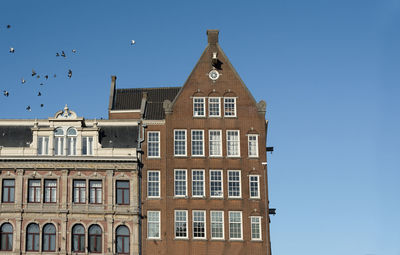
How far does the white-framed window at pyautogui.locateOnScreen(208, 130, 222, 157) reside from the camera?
267 feet

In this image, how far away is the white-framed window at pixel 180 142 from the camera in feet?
267

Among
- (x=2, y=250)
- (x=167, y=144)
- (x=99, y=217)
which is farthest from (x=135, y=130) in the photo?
(x=2, y=250)

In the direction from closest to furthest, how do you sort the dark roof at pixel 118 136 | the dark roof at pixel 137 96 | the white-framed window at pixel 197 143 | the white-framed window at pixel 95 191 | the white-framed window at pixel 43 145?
1. the white-framed window at pixel 95 191
2. the white-framed window at pixel 43 145
3. the dark roof at pixel 118 136
4. the white-framed window at pixel 197 143
5. the dark roof at pixel 137 96

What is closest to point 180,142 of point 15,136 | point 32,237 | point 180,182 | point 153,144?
point 153,144

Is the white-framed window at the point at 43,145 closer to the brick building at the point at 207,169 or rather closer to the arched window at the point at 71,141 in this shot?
the arched window at the point at 71,141

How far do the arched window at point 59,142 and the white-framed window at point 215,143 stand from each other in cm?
1502

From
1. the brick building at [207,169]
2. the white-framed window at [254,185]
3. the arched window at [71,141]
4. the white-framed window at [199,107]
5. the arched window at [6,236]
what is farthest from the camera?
the white-framed window at [199,107]

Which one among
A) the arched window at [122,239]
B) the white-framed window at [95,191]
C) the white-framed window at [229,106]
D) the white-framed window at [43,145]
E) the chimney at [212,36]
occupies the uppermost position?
the chimney at [212,36]

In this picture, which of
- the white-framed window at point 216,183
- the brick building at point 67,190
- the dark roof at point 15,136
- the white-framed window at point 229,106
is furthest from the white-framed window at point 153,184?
the dark roof at point 15,136

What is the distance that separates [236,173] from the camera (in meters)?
80.8

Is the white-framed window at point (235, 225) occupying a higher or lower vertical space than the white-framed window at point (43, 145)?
lower

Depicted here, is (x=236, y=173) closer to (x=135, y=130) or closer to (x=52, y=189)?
(x=135, y=130)

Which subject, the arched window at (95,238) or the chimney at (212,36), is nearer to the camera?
the arched window at (95,238)

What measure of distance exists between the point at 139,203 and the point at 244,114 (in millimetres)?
14356
